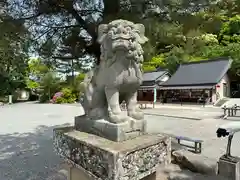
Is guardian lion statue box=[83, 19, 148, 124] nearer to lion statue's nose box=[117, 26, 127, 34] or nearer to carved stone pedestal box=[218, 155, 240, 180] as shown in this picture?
lion statue's nose box=[117, 26, 127, 34]

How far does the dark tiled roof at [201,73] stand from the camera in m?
17.4

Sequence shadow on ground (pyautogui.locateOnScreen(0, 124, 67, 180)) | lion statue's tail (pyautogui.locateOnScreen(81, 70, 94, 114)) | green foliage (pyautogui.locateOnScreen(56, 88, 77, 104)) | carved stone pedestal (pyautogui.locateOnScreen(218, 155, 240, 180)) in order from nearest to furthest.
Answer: lion statue's tail (pyautogui.locateOnScreen(81, 70, 94, 114)) → carved stone pedestal (pyautogui.locateOnScreen(218, 155, 240, 180)) → shadow on ground (pyautogui.locateOnScreen(0, 124, 67, 180)) → green foliage (pyautogui.locateOnScreen(56, 88, 77, 104))

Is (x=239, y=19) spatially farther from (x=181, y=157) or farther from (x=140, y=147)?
(x=140, y=147)

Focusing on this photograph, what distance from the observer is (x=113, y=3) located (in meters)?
3.12

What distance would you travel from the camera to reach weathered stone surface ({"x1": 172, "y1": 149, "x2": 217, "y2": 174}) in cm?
323

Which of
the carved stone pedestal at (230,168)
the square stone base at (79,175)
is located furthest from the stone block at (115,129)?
the carved stone pedestal at (230,168)

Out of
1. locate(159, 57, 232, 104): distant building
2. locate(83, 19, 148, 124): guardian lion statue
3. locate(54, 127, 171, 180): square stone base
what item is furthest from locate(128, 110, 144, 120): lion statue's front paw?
locate(159, 57, 232, 104): distant building

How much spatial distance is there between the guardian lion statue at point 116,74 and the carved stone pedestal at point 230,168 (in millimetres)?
1817

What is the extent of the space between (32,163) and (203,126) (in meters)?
5.98

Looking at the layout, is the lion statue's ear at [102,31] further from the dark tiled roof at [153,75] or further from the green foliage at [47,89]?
the green foliage at [47,89]

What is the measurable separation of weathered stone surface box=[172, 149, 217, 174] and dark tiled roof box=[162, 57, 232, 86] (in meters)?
14.5

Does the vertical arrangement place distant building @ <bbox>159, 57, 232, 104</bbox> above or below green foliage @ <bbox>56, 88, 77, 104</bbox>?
above

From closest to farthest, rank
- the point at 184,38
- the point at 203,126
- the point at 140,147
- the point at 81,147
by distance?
1. the point at 140,147
2. the point at 81,147
3. the point at 184,38
4. the point at 203,126

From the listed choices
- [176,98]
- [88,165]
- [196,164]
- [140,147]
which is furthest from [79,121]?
[176,98]
